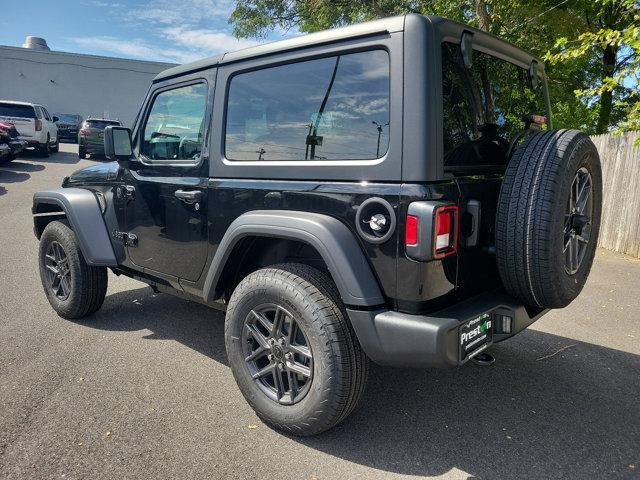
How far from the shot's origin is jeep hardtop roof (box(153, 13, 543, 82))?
2.22 m

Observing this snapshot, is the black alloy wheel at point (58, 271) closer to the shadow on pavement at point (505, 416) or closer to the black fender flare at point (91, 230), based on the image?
the black fender flare at point (91, 230)

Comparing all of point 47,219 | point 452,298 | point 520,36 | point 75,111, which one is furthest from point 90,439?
point 75,111

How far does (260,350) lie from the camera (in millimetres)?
2730

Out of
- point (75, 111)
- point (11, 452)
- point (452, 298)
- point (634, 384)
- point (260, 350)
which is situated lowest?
point (634, 384)

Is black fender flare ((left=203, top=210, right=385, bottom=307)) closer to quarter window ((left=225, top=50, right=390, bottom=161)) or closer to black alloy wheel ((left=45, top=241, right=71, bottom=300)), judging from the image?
quarter window ((left=225, top=50, right=390, bottom=161))

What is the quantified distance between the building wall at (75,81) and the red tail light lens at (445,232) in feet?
110

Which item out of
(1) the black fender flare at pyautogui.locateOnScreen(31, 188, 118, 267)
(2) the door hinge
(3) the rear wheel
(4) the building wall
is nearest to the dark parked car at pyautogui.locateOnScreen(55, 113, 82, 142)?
(4) the building wall

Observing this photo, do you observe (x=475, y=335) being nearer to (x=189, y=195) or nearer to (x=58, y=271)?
(x=189, y=195)

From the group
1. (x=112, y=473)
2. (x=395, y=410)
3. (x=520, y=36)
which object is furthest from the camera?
(x=520, y=36)

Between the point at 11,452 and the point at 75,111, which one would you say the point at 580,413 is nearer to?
the point at 11,452

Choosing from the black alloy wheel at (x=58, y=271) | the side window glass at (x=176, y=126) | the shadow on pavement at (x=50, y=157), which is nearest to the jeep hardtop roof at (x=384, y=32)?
the side window glass at (x=176, y=126)

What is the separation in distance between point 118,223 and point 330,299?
84.0 inches

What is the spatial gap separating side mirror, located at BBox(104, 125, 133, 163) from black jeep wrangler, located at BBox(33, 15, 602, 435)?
0.61m

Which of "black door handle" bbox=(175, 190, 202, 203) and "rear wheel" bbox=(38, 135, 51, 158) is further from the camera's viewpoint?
"rear wheel" bbox=(38, 135, 51, 158)
